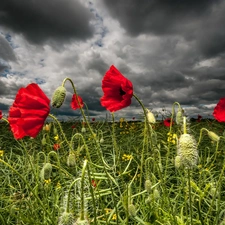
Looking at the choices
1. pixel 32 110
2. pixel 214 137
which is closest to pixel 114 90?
pixel 32 110

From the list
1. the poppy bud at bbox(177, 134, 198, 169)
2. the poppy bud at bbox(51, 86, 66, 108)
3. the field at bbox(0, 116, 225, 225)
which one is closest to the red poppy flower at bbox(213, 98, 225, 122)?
the field at bbox(0, 116, 225, 225)

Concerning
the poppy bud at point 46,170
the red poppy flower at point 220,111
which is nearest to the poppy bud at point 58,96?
the poppy bud at point 46,170

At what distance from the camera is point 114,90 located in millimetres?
1674

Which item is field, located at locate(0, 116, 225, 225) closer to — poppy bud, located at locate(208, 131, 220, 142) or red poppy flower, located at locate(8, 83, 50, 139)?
poppy bud, located at locate(208, 131, 220, 142)

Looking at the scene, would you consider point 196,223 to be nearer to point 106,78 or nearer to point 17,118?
point 106,78

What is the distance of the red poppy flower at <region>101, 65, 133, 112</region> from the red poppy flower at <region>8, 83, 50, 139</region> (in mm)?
340

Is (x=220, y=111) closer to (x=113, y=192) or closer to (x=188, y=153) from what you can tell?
(x=113, y=192)

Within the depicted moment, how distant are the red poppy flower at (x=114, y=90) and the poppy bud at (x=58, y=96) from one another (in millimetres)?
259

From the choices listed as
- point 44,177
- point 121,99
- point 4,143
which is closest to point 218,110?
point 121,99

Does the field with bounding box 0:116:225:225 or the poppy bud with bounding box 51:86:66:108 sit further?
the field with bounding box 0:116:225:225

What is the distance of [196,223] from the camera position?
87.3 inches

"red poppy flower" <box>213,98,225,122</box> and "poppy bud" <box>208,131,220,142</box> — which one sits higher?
"red poppy flower" <box>213,98,225,122</box>

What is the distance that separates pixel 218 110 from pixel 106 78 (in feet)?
5.65

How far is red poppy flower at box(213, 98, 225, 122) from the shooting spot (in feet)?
9.41
